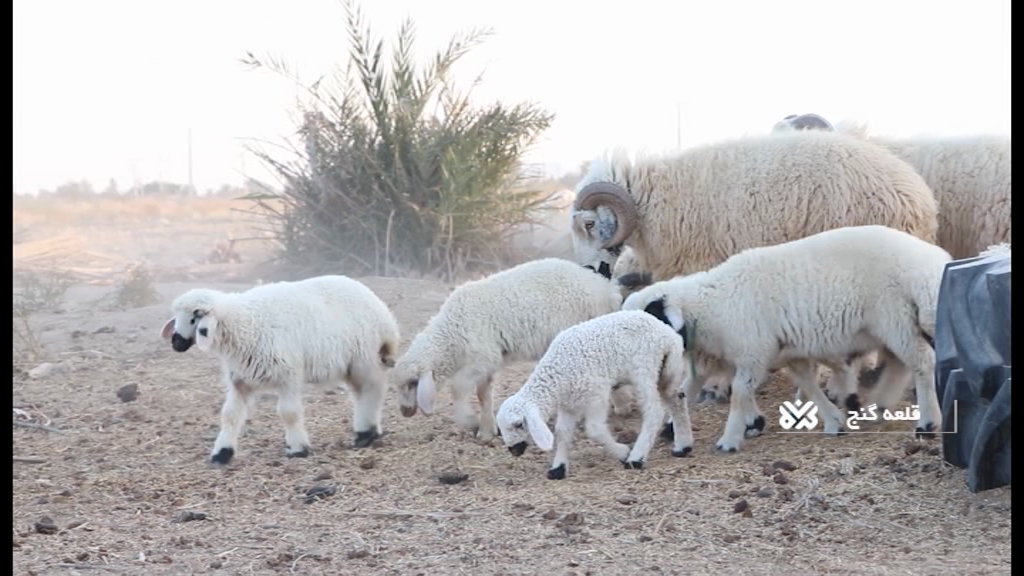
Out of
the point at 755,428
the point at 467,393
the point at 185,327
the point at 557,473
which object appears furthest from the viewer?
the point at 467,393

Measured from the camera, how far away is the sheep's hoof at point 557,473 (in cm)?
683

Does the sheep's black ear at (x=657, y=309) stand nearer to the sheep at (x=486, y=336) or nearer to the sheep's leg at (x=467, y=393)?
the sheep at (x=486, y=336)

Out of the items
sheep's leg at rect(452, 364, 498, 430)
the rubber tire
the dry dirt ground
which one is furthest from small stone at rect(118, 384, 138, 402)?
the rubber tire

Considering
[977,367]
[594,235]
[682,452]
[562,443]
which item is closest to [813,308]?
[682,452]

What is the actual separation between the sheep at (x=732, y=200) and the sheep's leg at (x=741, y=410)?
4.73 ft

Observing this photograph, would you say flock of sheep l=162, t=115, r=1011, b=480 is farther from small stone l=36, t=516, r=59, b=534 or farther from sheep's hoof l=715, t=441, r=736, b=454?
small stone l=36, t=516, r=59, b=534

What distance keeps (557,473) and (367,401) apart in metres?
1.84

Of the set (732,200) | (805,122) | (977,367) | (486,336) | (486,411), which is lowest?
(486,411)

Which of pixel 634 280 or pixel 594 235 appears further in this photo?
pixel 594 235

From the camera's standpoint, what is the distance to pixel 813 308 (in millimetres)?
7195

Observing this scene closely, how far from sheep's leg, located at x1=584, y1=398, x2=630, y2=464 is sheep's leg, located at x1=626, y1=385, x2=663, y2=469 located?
0.06 m

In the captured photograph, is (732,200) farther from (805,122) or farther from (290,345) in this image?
(290,345)

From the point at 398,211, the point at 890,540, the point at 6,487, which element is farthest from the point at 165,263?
the point at 890,540

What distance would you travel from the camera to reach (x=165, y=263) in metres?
22.4
